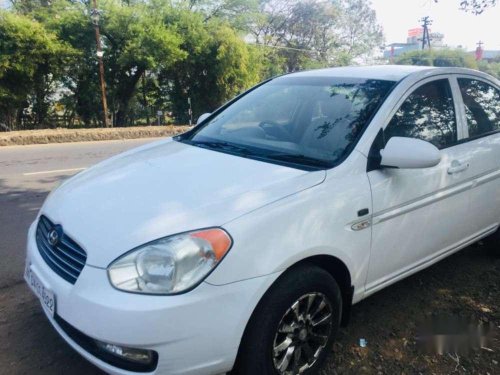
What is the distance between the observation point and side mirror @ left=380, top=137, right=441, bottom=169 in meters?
2.38

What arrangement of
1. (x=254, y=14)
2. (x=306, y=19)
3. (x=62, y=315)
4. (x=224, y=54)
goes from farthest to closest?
(x=306, y=19), (x=254, y=14), (x=224, y=54), (x=62, y=315)

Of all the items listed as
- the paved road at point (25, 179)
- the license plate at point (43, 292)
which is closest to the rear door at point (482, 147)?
the license plate at point (43, 292)

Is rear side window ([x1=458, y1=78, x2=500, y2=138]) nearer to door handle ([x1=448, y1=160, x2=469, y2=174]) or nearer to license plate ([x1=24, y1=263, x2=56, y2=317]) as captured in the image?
door handle ([x1=448, y1=160, x2=469, y2=174])

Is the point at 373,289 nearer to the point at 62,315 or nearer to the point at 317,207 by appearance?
the point at 317,207

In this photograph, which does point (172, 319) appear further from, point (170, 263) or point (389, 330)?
point (389, 330)

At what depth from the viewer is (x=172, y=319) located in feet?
5.79

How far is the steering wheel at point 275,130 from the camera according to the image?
288 cm

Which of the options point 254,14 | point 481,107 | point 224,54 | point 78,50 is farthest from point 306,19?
point 481,107

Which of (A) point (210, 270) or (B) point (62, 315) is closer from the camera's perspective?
(A) point (210, 270)

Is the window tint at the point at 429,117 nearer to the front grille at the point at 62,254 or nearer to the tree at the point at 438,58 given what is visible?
the front grille at the point at 62,254

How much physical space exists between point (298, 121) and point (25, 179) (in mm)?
5732

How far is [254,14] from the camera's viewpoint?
84.7 feet

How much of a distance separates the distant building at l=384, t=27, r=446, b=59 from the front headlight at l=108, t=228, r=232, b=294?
61.6 meters

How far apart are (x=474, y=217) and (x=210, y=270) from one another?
2341mm
